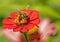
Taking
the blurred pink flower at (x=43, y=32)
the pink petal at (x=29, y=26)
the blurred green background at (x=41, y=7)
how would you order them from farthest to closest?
1. the blurred green background at (x=41, y=7)
2. the blurred pink flower at (x=43, y=32)
3. the pink petal at (x=29, y=26)

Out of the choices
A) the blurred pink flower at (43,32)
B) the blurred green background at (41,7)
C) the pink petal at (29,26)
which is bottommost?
the blurred pink flower at (43,32)

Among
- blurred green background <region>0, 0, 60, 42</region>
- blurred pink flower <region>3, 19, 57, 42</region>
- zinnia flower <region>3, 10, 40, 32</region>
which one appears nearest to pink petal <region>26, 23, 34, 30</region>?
zinnia flower <region>3, 10, 40, 32</region>

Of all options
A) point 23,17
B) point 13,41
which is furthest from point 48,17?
point 23,17

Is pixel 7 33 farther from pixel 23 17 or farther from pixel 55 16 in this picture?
pixel 23 17

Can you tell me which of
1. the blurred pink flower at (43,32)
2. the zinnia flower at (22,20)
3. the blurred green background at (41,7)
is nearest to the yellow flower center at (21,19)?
the zinnia flower at (22,20)

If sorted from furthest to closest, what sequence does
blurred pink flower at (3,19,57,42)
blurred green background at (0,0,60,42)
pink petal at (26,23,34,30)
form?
blurred green background at (0,0,60,42) → blurred pink flower at (3,19,57,42) → pink petal at (26,23,34,30)

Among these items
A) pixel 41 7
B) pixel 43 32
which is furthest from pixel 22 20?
pixel 41 7

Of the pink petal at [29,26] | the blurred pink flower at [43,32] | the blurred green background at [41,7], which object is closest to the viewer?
the pink petal at [29,26]

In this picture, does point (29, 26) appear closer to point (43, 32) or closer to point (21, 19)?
point (21, 19)

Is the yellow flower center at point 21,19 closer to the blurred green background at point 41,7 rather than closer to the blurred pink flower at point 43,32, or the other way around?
the blurred pink flower at point 43,32

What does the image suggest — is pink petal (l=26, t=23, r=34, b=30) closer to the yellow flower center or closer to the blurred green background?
the yellow flower center
